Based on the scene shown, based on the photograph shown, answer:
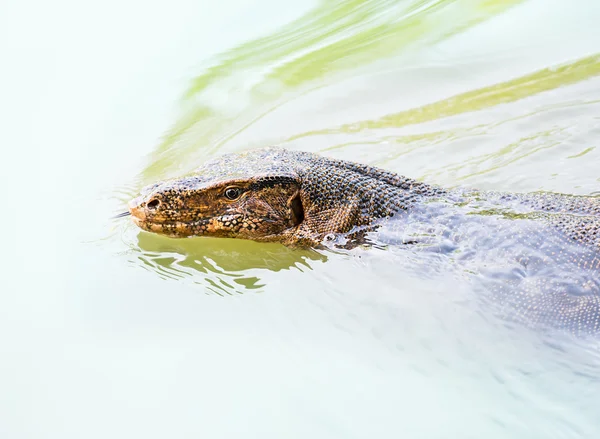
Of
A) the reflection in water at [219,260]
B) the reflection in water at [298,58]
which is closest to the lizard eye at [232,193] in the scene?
the reflection in water at [219,260]

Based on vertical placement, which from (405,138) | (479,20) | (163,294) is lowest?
(163,294)

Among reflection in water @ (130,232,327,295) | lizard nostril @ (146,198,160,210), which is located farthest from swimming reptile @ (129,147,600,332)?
reflection in water @ (130,232,327,295)

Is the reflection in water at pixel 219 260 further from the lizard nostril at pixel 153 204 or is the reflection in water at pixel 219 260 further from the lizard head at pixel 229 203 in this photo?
the lizard nostril at pixel 153 204

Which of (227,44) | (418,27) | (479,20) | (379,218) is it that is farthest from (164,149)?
(479,20)

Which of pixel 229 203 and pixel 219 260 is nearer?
pixel 229 203

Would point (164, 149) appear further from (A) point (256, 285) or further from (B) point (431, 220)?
(B) point (431, 220)

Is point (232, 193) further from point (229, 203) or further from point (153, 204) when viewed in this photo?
point (153, 204)

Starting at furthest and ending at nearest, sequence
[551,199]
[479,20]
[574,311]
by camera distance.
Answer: [479,20]
[551,199]
[574,311]

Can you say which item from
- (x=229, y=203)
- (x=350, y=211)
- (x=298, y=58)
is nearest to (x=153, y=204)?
(x=229, y=203)
